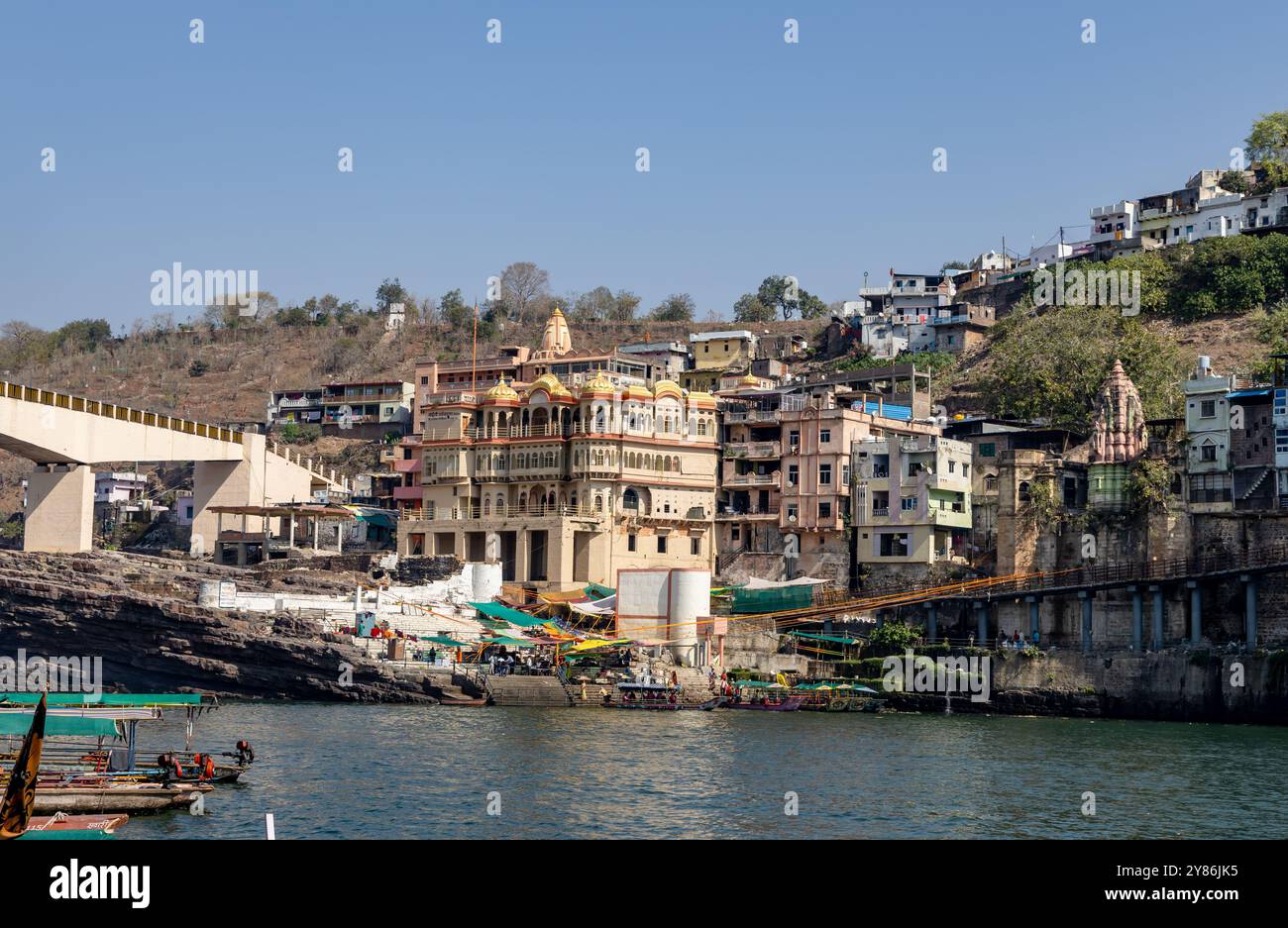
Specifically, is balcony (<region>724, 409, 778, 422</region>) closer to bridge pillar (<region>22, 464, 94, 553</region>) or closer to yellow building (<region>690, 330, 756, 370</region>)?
yellow building (<region>690, 330, 756, 370</region>)

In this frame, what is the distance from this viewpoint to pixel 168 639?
69938mm

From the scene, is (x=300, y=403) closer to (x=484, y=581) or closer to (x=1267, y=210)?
(x=484, y=581)

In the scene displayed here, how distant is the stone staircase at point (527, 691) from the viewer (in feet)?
215

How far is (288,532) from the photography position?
95.9m

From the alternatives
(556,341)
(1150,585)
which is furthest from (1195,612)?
(556,341)

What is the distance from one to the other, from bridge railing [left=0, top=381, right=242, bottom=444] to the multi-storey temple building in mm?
12343

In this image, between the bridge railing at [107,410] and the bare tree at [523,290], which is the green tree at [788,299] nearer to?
the bare tree at [523,290]

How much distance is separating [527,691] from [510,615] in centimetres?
1177

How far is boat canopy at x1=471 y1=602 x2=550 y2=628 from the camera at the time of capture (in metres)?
76.5

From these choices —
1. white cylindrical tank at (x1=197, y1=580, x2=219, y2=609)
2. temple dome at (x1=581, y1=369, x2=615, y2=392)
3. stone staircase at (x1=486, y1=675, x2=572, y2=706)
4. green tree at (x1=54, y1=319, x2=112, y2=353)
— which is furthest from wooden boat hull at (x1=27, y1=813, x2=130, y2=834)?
green tree at (x1=54, y1=319, x2=112, y2=353)

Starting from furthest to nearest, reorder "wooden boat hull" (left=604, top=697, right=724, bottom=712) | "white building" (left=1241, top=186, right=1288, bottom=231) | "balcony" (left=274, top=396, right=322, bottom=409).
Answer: "balcony" (left=274, top=396, right=322, bottom=409) < "white building" (left=1241, top=186, right=1288, bottom=231) < "wooden boat hull" (left=604, top=697, right=724, bottom=712)

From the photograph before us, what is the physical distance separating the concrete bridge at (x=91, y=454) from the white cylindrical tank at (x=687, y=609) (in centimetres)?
3063

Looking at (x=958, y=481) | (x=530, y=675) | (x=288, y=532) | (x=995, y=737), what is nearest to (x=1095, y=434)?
(x=958, y=481)
